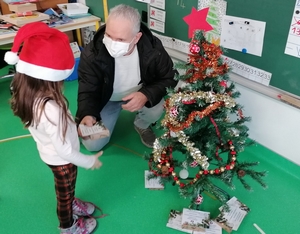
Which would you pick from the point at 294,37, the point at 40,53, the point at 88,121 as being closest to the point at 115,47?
the point at 88,121

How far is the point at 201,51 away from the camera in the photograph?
1281 mm

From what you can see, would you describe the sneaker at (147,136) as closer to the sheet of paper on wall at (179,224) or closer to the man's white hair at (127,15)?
the sheet of paper on wall at (179,224)

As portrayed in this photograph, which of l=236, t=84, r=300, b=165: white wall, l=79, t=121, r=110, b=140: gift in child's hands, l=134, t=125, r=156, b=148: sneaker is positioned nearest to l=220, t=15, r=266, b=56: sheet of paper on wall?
l=236, t=84, r=300, b=165: white wall

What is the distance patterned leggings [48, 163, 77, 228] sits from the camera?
1276 mm

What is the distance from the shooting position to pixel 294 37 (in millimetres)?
1521

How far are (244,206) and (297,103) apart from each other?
0.63 metres

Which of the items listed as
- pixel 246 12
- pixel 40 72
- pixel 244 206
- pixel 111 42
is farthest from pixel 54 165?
pixel 246 12

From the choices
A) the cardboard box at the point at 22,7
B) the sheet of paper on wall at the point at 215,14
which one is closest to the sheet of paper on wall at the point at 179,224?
the sheet of paper on wall at the point at 215,14

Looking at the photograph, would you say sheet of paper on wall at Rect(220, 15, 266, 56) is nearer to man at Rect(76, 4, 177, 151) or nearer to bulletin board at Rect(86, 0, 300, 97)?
bulletin board at Rect(86, 0, 300, 97)

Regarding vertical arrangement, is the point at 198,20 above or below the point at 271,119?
above

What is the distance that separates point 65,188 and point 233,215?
86 centimetres

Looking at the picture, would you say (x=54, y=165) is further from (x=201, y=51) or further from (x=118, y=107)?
(x=118, y=107)

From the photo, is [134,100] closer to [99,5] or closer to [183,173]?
[183,173]

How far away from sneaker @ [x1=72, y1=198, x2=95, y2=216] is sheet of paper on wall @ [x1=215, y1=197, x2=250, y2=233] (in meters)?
0.66
